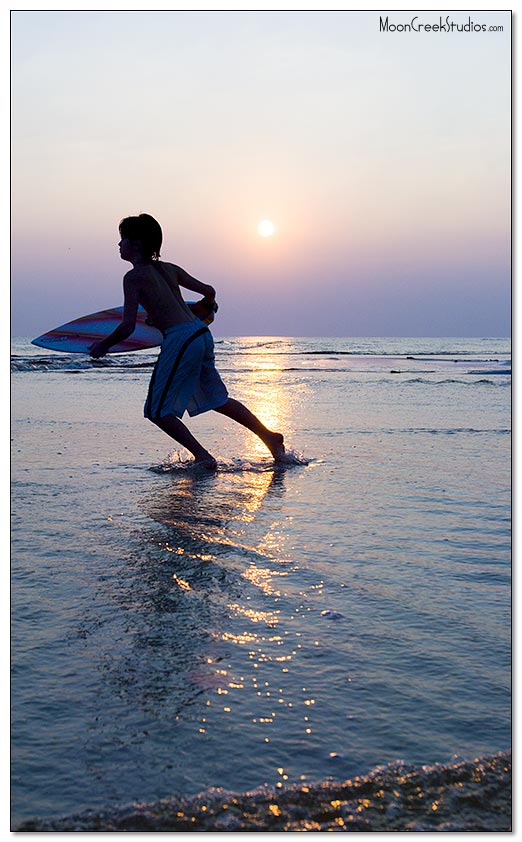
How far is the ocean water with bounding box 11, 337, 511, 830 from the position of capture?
1.52m

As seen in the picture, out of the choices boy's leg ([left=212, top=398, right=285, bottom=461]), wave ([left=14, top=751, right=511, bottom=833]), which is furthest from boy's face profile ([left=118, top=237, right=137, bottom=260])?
wave ([left=14, top=751, right=511, bottom=833])

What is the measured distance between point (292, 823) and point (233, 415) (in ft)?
13.6

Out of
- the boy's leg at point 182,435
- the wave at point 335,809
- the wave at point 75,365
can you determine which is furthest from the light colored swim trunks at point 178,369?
the wave at point 75,365

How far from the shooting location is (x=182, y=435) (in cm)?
504

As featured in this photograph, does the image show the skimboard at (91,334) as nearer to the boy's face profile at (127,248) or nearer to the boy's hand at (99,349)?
the boy's hand at (99,349)

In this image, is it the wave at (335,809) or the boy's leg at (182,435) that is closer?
the wave at (335,809)

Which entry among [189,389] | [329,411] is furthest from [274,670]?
[329,411]

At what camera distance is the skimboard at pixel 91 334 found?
7.27 meters

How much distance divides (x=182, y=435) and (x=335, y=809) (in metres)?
3.75

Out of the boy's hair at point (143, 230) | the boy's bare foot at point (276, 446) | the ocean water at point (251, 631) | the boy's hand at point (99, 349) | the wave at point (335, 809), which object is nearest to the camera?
the wave at point (335, 809)

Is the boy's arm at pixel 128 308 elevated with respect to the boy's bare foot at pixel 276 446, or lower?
elevated

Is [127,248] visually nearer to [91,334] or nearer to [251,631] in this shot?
[91,334]

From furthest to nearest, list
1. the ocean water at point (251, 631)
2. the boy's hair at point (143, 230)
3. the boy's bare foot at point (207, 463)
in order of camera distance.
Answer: the boy's bare foot at point (207, 463)
the boy's hair at point (143, 230)
the ocean water at point (251, 631)

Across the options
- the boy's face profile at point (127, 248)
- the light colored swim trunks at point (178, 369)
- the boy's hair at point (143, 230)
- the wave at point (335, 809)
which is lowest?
the wave at point (335, 809)
